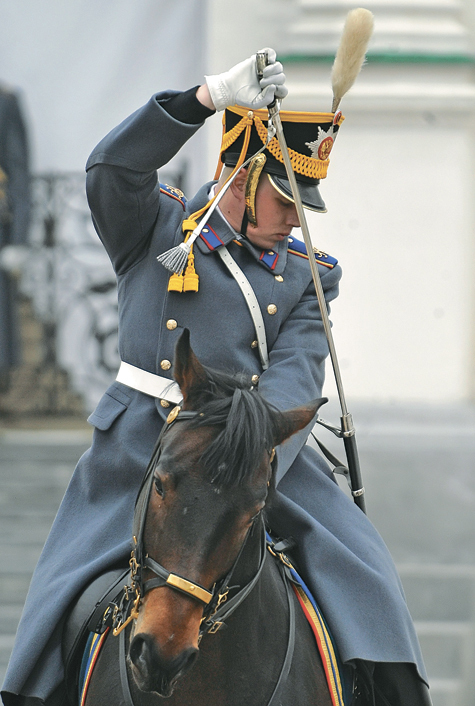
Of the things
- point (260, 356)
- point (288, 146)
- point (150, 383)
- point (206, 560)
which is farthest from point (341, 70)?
point (206, 560)

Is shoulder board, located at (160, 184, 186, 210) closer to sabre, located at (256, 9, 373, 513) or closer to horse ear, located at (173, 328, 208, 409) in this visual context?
sabre, located at (256, 9, 373, 513)

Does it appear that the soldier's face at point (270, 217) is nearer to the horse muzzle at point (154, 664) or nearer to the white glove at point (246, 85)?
the white glove at point (246, 85)

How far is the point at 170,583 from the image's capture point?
1.61 meters

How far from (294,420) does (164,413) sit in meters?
0.55

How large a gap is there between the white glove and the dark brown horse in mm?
647

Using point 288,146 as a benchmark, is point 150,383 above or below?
below

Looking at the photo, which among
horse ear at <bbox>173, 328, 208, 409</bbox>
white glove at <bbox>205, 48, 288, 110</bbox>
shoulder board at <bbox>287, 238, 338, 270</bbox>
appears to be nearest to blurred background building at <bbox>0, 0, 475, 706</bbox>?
shoulder board at <bbox>287, 238, 338, 270</bbox>

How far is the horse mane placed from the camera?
1663 mm

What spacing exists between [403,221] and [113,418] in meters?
5.33

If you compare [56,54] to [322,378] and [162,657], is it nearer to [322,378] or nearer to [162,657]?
[322,378]

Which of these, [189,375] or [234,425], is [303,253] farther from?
[234,425]

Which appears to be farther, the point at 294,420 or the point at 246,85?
the point at 246,85

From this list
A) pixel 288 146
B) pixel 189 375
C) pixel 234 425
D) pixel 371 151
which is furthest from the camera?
pixel 371 151

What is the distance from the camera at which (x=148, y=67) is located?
7598 mm
